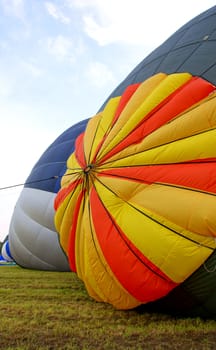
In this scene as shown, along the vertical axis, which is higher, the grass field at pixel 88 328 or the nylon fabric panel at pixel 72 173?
the nylon fabric panel at pixel 72 173

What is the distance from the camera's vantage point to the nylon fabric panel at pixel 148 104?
4.20 meters

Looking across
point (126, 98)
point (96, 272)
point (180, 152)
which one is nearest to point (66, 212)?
point (96, 272)

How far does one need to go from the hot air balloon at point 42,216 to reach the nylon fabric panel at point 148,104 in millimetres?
3770

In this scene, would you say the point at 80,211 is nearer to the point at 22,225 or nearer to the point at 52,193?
the point at 52,193

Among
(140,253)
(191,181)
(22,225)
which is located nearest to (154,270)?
(140,253)

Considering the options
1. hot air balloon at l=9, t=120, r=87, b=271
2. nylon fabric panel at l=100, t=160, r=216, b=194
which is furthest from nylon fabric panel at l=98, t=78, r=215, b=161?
hot air balloon at l=9, t=120, r=87, b=271

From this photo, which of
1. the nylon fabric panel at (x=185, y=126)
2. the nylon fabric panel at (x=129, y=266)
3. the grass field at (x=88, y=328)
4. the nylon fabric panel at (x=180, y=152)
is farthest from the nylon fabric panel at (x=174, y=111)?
the grass field at (x=88, y=328)

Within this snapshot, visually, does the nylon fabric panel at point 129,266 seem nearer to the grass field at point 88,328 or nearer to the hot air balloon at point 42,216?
the grass field at point 88,328

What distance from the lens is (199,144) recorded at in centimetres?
353

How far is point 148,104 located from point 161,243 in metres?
1.58

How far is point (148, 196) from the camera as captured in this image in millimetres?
3643

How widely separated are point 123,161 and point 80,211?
822 mm

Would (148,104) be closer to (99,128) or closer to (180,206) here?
(99,128)

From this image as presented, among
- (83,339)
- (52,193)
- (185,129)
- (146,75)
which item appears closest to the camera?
(83,339)
